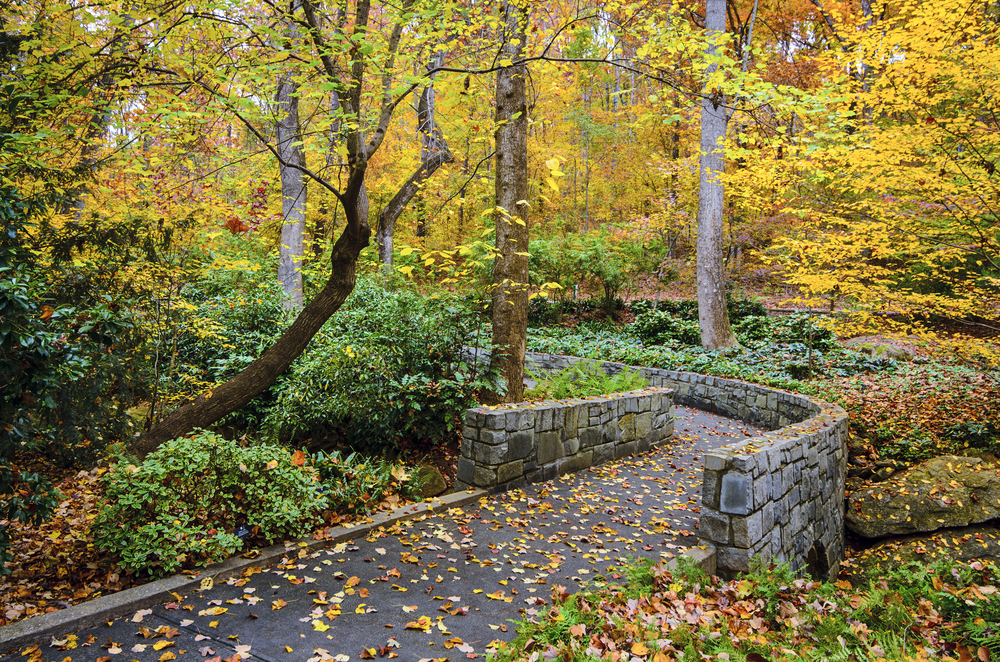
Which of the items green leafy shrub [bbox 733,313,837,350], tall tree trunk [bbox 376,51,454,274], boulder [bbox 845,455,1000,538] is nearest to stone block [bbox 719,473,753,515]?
boulder [bbox 845,455,1000,538]

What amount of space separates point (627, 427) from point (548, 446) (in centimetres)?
168

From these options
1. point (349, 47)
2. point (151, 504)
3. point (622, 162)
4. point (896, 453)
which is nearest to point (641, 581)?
point (151, 504)

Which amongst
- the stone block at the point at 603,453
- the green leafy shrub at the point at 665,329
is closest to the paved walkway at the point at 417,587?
the stone block at the point at 603,453

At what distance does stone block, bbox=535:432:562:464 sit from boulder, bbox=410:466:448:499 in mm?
1061

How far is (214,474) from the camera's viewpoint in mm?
3701

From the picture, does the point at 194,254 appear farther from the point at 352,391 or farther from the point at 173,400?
the point at 352,391

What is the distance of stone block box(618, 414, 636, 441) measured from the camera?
6895 millimetres

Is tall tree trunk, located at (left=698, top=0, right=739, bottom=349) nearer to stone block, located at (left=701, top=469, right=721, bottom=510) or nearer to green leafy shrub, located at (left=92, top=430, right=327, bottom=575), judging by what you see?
stone block, located at (left=701, top=469, right=721, bottom=510)

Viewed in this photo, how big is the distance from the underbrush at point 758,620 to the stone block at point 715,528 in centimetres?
29

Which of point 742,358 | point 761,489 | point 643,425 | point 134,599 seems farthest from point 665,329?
point 134,599

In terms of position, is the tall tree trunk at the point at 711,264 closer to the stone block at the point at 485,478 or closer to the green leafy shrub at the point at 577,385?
the green leafy shrub at the point at 577,385

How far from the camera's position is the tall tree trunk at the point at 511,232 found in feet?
20.4

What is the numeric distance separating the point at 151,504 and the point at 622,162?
19658mm

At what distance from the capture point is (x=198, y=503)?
11.8 feet
